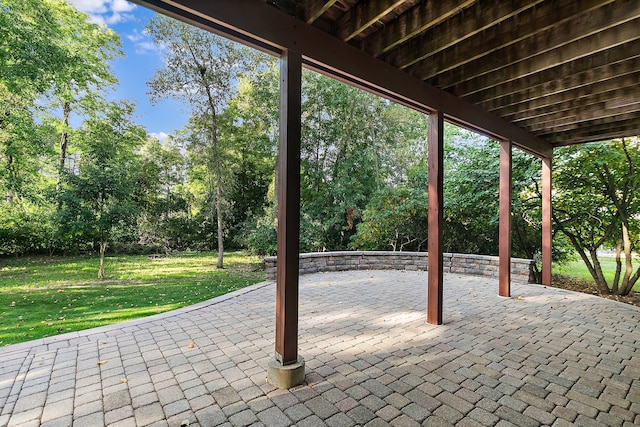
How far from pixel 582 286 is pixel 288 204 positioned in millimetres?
8679

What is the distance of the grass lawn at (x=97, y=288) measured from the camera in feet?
13.7

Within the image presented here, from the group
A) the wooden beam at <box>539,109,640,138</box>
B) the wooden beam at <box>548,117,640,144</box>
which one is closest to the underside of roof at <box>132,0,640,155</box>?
the wooden beam at <box>539,109,640,138</box>

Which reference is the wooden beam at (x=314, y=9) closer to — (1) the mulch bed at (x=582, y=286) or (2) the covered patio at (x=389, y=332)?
(2) the covered patio at (x=389, y=332)

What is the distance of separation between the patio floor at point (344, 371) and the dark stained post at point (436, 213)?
26 cm

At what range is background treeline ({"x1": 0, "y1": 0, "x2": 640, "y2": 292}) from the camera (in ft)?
21.6

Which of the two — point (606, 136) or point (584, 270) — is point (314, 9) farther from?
point (584, 270)

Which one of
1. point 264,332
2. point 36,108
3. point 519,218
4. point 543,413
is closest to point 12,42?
point 36,108

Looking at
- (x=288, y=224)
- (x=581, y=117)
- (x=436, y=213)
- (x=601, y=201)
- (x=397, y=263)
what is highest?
(x=581, y=117)

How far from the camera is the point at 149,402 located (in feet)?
6.57

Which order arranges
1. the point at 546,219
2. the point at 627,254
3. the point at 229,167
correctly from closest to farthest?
1. the point at 546,219
2. the point at 627,254
3. the point at 229,167

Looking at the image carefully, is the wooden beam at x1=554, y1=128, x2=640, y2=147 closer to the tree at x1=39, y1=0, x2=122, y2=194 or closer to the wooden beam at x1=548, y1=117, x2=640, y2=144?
the wooden beam at x1=548, y1=117, x2=640, y2=144

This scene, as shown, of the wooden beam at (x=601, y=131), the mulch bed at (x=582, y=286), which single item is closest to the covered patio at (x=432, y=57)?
the wooden beam at (x=601, y=131)

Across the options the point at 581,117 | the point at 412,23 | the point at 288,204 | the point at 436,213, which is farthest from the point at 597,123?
the point at 288,204

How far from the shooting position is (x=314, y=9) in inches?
86.9
